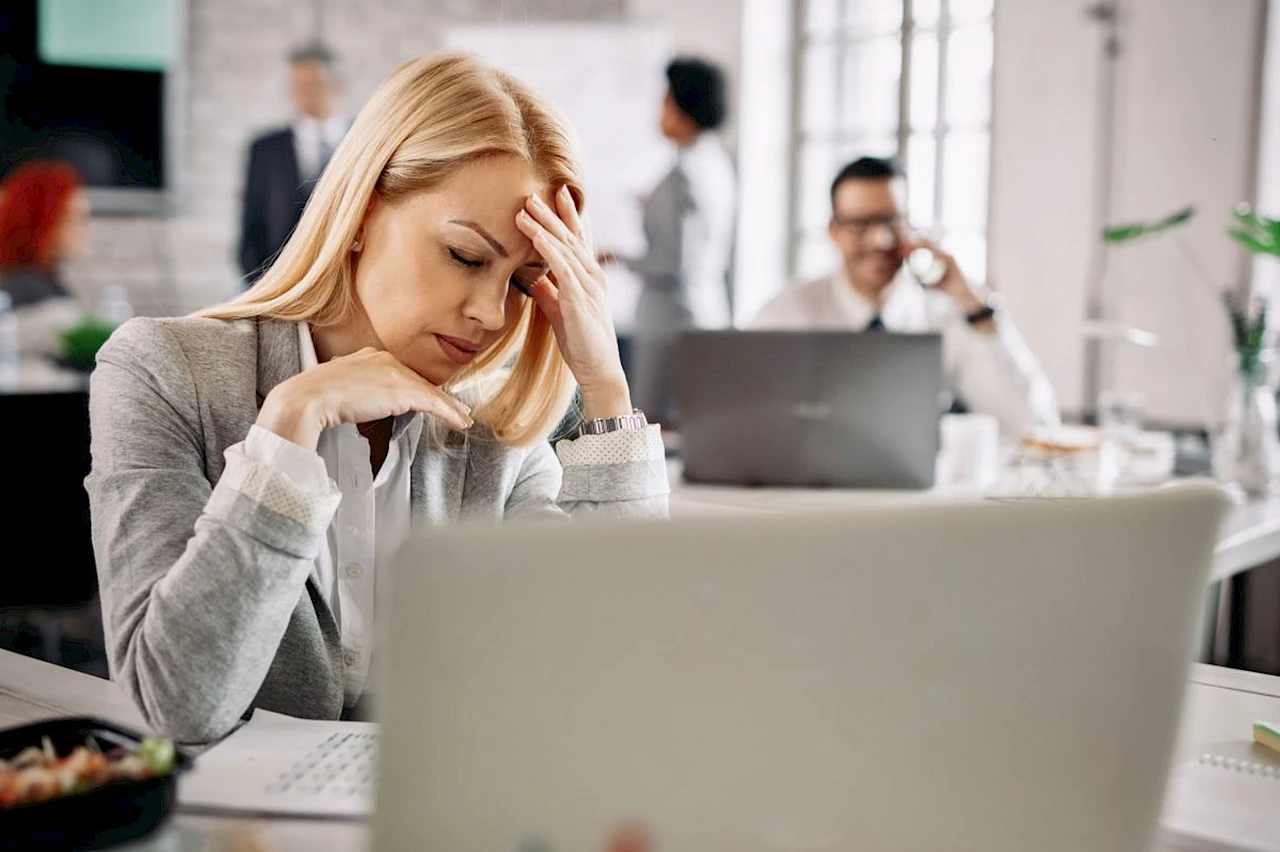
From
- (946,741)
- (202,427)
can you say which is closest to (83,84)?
(202,427)

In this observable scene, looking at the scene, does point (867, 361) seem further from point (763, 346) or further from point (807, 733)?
point (807, 733)

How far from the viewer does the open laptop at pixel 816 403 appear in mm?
2188

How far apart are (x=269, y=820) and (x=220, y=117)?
5255 millimetres

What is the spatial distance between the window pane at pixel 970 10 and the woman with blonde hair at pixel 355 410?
3778 mm

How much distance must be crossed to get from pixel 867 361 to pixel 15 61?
4.47 metres

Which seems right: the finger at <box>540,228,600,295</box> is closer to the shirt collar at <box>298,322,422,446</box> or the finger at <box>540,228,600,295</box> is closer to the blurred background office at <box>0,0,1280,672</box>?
the shirt collar at <box>298,322,422,446</box>

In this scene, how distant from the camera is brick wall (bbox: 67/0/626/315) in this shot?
546 centimetres

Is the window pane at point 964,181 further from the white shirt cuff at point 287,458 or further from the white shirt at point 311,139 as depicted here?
the white shirt cuff at point 287,458

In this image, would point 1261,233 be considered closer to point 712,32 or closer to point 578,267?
point 578,267

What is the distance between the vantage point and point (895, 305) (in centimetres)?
326

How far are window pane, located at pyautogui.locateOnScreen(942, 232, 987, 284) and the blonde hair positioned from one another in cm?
362

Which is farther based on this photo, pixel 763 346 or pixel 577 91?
pixel 577 91

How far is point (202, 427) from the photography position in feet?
3.88

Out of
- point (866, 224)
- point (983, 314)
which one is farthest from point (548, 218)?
point (983, 314)
